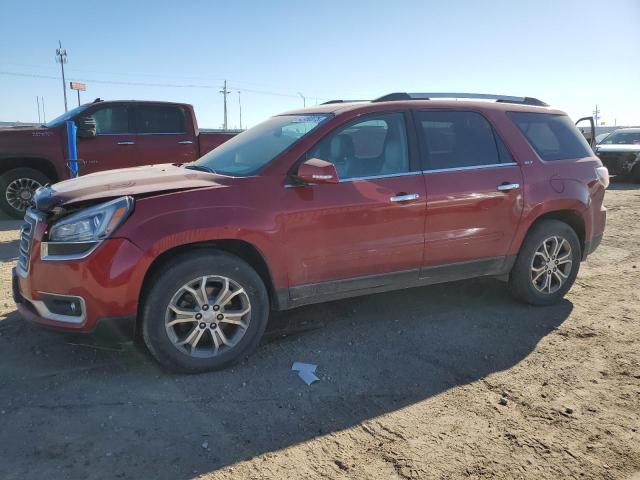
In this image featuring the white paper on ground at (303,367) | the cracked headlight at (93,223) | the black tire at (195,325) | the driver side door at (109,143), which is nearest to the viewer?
the cracked headlight at (93,223)

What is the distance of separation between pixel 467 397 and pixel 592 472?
82cm

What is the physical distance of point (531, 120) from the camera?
4824mm

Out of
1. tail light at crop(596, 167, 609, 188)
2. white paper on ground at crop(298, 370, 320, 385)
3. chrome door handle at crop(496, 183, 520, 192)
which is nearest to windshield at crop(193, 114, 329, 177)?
white paper on ground at crop(298, 370, 320, 385)

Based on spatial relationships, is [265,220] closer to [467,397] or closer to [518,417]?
[467,397]

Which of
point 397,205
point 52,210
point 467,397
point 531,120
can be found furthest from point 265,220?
point 531,120

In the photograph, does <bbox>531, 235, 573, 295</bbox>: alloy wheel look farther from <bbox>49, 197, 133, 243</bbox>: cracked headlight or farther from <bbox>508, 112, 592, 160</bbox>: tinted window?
<bbox>49, 197, 133, 243</bbox>: cracked headlight

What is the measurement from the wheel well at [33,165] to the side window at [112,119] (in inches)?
39.1

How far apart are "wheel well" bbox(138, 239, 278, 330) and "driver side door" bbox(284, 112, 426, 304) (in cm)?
17

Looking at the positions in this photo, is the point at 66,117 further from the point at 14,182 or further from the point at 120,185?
the point at 120,185

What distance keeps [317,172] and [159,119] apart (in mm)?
7072

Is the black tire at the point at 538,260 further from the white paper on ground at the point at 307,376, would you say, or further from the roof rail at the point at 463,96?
the white paper on ground at the point at 307,376

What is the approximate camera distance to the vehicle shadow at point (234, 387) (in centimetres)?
271

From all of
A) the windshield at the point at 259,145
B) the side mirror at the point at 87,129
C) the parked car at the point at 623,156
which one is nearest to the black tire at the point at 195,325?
the windshield at the point at 259,145

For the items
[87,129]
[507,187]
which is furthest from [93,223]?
[87,129]
